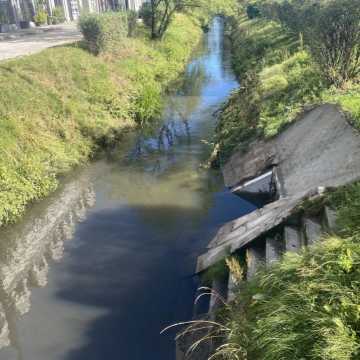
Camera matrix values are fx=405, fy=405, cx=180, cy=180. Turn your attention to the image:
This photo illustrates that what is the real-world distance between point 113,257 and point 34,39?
72.1 feet

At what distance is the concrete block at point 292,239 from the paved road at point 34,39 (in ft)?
56.5

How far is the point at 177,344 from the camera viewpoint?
6.48 m

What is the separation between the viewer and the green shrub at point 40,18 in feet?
112

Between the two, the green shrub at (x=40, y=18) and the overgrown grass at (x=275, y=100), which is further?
the green shrub at (x=40, y=18)

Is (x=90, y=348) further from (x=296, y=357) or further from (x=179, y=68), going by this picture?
(x=179, y=68)

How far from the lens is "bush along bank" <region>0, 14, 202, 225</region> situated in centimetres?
1120

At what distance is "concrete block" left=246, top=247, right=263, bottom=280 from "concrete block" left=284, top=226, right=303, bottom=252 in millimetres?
536

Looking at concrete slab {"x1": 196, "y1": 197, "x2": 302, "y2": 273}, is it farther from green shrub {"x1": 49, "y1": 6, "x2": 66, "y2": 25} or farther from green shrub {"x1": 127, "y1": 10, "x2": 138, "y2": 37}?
green shrub {"x1": 49, "y1": 6, "x2": 66, "y2": 25}

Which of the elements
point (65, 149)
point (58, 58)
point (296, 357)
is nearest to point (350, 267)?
point (296, 357)

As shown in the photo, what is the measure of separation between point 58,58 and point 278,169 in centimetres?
1180

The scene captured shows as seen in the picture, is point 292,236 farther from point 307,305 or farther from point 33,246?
point 33,246

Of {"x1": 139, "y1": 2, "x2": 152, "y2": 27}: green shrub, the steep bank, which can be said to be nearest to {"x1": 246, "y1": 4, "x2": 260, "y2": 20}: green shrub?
{"x1": 139, "y1": 2, "x2": 152, "y2": 27}: green shrub

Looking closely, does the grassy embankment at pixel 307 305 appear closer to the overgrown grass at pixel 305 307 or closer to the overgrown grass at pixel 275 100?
the overgrown grass at pixel 305 307

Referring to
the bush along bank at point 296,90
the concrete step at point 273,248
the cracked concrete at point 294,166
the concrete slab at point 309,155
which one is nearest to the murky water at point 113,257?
the cracked concrete at point 294,166
